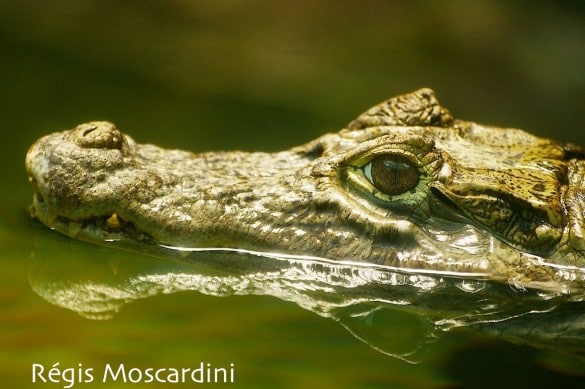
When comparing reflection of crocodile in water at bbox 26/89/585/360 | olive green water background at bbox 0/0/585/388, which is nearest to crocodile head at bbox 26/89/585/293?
reflection of crocodile in water at bbox 26/89/585/360

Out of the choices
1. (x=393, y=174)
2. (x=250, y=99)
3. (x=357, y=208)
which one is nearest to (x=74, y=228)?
(x=357, y=208)

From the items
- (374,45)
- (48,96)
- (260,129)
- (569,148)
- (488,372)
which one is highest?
(374,45)

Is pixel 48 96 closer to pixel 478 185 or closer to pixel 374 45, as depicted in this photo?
pixel 374 45

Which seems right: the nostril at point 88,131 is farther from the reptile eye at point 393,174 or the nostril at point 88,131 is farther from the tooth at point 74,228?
the reptile eye at point 393,174

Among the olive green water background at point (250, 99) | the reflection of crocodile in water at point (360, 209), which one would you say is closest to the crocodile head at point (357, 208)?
the reflection of crocodile in water at point (360, 209)

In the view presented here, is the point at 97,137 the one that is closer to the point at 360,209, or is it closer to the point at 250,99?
the point at 360,209

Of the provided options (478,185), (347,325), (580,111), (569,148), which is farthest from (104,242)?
(580,111)

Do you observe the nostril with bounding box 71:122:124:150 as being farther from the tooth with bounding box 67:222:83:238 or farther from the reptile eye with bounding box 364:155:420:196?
the reptile eye with bounding box 364:155:420:196
